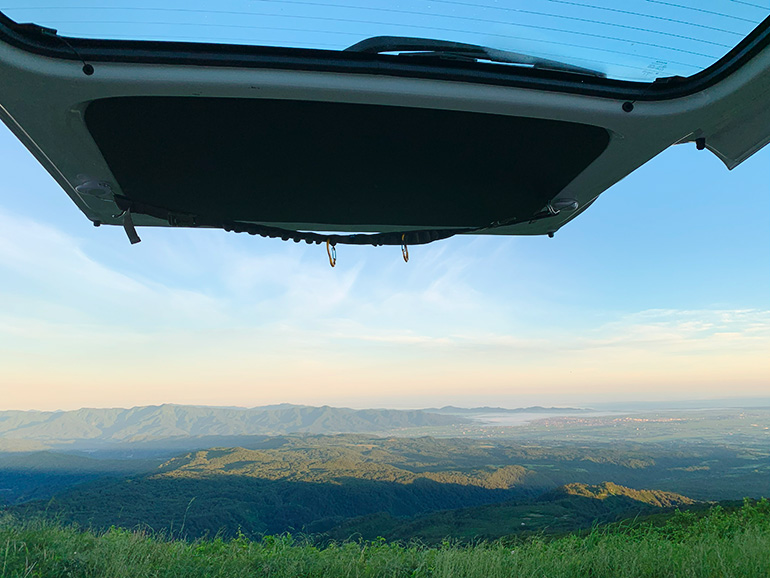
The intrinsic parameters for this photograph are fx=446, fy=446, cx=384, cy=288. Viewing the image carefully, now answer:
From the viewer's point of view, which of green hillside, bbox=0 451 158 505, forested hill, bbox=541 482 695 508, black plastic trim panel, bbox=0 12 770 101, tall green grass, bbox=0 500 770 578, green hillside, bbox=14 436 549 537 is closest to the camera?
black plastic trim panel, bbox=0 12 770 101

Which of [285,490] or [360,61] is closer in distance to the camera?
[360,61]

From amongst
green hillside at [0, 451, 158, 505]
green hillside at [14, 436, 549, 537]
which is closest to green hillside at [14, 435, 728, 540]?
green hillside at [14, 436, 549, 537]

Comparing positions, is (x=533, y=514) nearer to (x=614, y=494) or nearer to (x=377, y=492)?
(x=614, y=494)

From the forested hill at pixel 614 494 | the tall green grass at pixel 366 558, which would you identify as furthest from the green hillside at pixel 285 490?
the tall green grass at pixel 366 558

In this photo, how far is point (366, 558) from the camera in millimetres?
4664

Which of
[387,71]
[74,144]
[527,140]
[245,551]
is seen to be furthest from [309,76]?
[245,551]

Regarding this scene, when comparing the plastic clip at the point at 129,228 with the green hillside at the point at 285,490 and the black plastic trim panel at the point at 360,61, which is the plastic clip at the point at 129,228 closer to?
the black plastic trim panel at the point at 360,61

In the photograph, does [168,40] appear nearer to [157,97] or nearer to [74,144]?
[157,97]

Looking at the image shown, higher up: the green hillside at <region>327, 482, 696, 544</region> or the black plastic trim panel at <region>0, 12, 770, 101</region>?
the black plastic trim panel at <region>0, 12, 770, 101</region>

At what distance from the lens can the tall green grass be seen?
3.59 metres

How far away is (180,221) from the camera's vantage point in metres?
2.29

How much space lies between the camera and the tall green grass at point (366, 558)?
3586mm

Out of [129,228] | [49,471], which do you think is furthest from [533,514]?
[49,471]

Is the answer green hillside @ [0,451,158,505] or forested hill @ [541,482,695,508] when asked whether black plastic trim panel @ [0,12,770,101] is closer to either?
forested hill @ [541,482,695,508]
